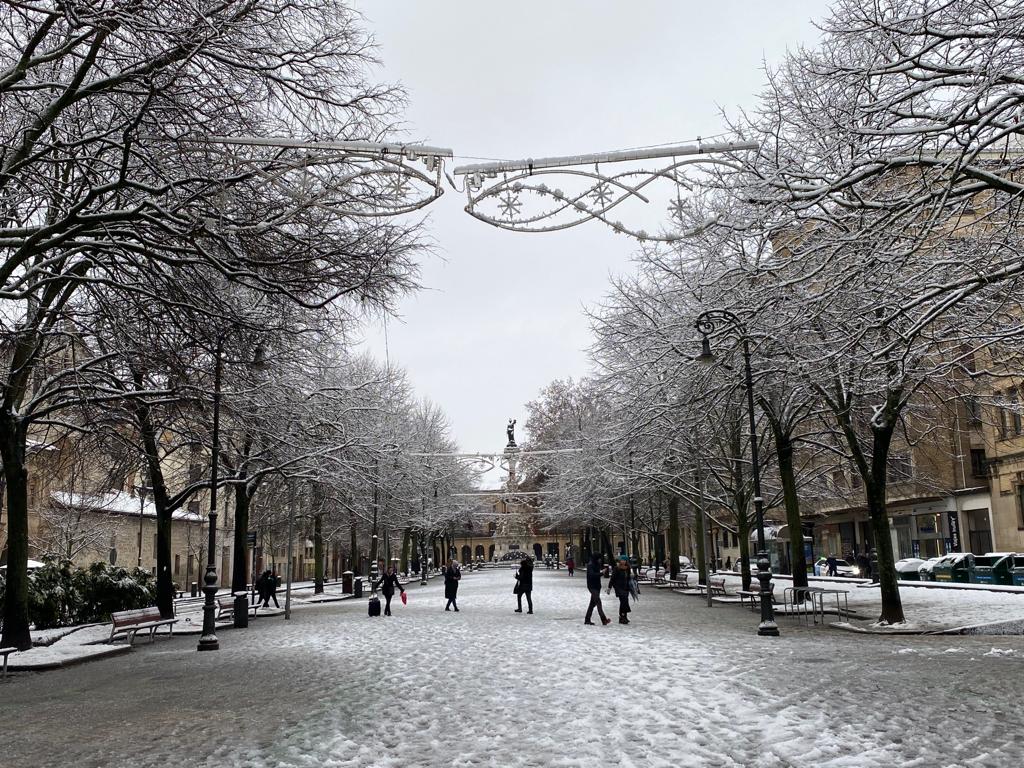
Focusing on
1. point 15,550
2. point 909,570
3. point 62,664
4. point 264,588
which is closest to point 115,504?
point 264,588

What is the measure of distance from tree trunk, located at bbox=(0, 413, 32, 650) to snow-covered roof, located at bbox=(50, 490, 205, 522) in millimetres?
19331

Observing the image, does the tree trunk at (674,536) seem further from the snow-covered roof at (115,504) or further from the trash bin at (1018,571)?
the snow-covered roof at (115,504)

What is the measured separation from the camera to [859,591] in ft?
102

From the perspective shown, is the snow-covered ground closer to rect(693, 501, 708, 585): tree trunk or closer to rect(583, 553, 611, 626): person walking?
rect(583, 553, 611, 626): person walking

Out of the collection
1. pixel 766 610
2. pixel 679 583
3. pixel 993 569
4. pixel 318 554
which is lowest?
pixel 679 583

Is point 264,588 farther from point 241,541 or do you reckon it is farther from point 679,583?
point 679,583

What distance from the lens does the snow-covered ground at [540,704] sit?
8.06 m

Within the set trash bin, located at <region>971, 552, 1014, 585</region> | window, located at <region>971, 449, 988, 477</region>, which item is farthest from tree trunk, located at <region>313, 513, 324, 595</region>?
window, located at <region>971, 449, 988, 477</region>

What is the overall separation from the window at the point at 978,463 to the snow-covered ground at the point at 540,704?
34.7m

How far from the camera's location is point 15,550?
17281mm

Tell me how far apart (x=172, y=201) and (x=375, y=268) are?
270cm

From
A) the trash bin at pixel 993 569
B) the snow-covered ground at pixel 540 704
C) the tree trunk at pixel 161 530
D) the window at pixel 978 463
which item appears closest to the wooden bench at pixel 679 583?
the trash bin at pixel 993 569

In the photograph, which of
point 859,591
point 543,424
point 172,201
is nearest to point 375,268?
point 172,201

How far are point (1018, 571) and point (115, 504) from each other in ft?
143
